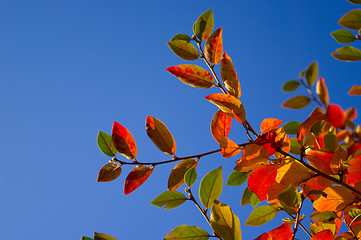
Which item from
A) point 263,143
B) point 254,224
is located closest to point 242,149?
point 263,143

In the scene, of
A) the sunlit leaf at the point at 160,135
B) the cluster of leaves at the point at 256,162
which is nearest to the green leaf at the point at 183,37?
the cluster of leaves at the point at 256,162

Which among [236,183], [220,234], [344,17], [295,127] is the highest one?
[344,17]

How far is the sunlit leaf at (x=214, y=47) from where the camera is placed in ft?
2.69

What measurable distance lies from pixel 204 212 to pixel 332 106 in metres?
0.38

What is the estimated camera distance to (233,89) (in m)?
0.76

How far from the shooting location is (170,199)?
798mm

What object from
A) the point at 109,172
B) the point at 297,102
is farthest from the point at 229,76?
the point at 109,172

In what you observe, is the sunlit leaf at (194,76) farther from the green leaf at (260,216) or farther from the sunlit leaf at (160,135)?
the green leaf at (260,216)

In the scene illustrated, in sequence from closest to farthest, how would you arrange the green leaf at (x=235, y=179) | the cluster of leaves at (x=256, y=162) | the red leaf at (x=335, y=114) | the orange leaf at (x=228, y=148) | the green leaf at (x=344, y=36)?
the red leaf at (x=335, y=114) → the cluster of leaves at (x=256, y=162) → the orange leaf at (x=228, y=148) → the green leaf at (x=344, y=36) → the green leaf at (x=235, y=179)

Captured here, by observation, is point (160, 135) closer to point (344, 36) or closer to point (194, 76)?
point (194, 76)

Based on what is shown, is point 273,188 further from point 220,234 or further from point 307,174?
point 220,234

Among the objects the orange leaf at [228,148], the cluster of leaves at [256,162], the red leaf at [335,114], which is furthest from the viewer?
the orange leaf at [228,148]

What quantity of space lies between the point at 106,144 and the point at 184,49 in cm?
37

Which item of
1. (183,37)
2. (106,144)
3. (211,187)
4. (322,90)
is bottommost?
(211,187)
